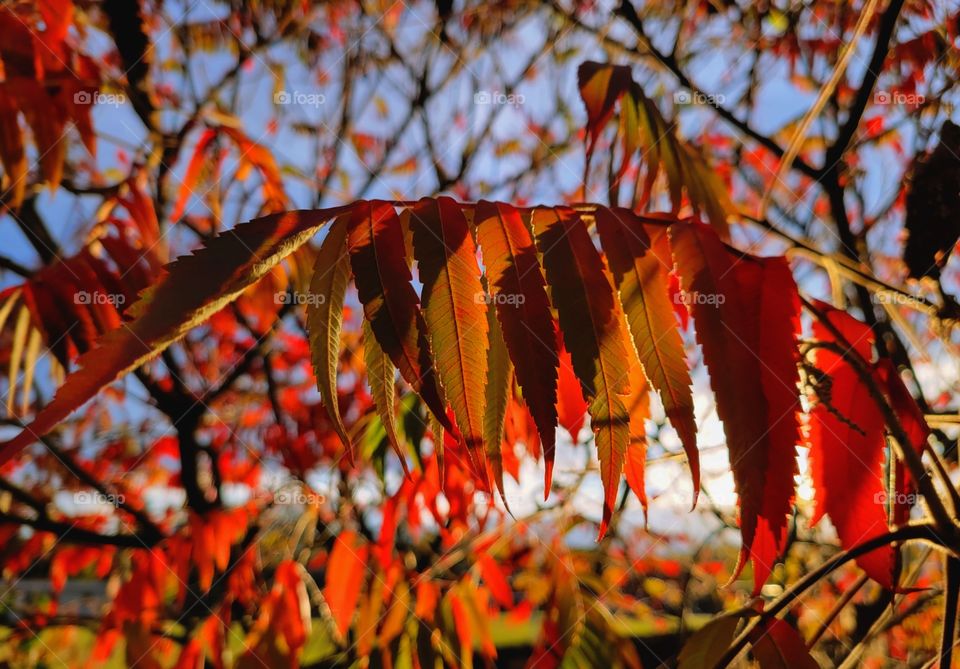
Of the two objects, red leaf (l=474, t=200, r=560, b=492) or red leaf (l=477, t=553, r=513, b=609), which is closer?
red leaf (l=474, t=200, r=560, b=492)

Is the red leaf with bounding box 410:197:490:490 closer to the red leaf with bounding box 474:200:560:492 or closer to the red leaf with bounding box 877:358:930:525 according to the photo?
the red leaf with bounding box 474:200:560:492

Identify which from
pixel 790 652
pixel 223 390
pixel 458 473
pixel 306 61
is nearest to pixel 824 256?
pixel 790 652

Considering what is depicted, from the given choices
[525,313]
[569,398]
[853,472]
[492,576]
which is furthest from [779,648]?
[492,576]

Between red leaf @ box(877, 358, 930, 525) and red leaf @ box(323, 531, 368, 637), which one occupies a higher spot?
red leaf @ box(877, 358, 930, 525)

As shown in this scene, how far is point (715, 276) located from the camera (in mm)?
706

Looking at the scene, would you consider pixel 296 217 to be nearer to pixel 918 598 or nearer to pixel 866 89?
pixel 866 89

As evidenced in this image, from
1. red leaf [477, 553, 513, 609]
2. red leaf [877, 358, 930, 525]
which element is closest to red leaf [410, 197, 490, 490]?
red leaf [877, 358, 930, 525]

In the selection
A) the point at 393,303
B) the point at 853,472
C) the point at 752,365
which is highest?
the point at 393,303

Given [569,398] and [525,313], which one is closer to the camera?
[525,313]

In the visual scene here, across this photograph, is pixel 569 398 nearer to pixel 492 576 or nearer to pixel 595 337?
pixel 595 337

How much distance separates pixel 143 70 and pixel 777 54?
108 inches

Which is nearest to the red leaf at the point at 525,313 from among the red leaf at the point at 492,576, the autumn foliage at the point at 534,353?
the autumn foliage at the point at 534,353

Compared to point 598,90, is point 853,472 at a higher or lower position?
lower

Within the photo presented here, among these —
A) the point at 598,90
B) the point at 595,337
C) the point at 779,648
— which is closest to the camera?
the point at 595,337
